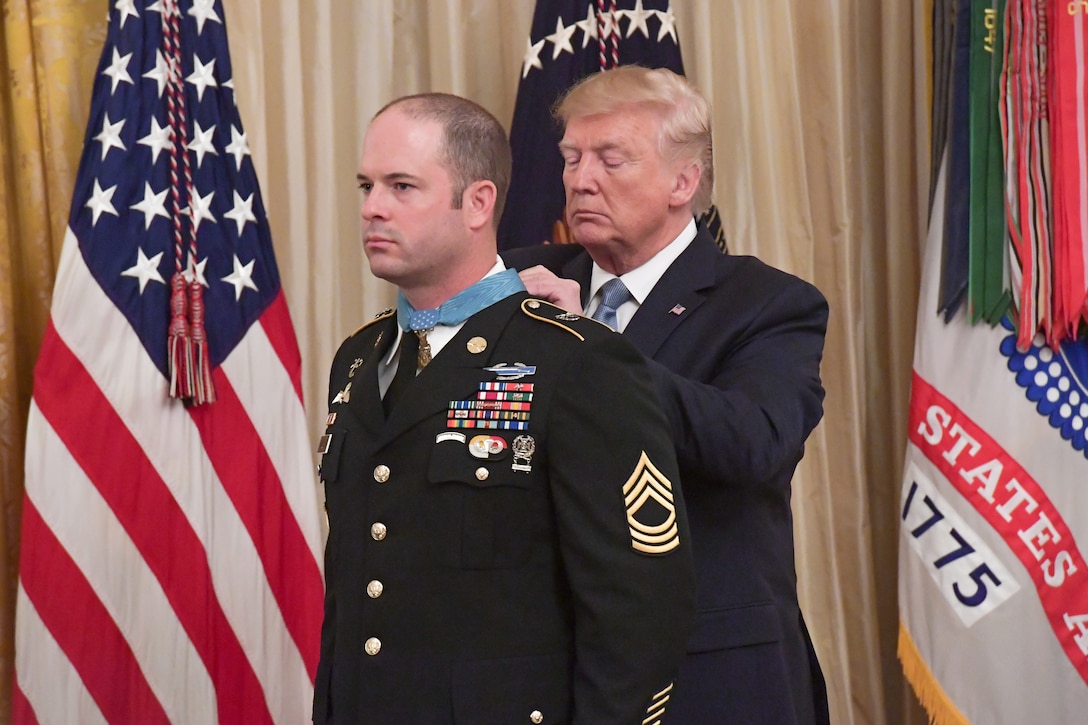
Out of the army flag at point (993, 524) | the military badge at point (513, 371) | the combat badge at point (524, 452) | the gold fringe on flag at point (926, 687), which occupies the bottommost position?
the gold fringe on flag at point (926, 687)

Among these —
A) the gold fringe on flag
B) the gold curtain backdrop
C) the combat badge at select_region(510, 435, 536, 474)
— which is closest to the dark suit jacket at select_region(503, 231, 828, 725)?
the combat badge at select_region(510, 435, 536, 474)

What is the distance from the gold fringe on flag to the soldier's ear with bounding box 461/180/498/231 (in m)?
1.87

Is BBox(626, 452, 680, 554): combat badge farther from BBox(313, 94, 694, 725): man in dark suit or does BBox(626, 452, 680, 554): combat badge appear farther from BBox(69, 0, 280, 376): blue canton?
BBox(69, 0, 280, 376): blue canton

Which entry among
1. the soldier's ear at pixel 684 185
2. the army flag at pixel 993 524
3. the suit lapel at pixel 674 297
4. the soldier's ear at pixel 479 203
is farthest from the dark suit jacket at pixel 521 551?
the army flag at pixel 993 524

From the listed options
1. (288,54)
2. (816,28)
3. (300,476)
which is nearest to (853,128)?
(816,28)

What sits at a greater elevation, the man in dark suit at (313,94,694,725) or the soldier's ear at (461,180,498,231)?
the soldier's ear at (461,180,498,231)

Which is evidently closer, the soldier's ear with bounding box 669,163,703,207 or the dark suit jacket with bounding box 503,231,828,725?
the dark suit jacket with bounding box 503,231,828,725

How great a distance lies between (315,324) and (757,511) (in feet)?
5.19

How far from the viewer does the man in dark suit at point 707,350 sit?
1686 mm

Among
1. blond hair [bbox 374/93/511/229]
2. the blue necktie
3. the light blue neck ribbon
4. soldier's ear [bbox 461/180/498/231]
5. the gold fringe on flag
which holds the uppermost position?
blond hair [bbox 374/93/511/229]

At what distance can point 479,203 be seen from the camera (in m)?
1.50

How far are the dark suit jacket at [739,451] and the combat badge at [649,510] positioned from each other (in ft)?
0.65

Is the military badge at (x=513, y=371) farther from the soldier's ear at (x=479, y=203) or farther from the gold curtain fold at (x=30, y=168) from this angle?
the gold curtain fold at (x=30, y=168)

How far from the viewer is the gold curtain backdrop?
3055mm
